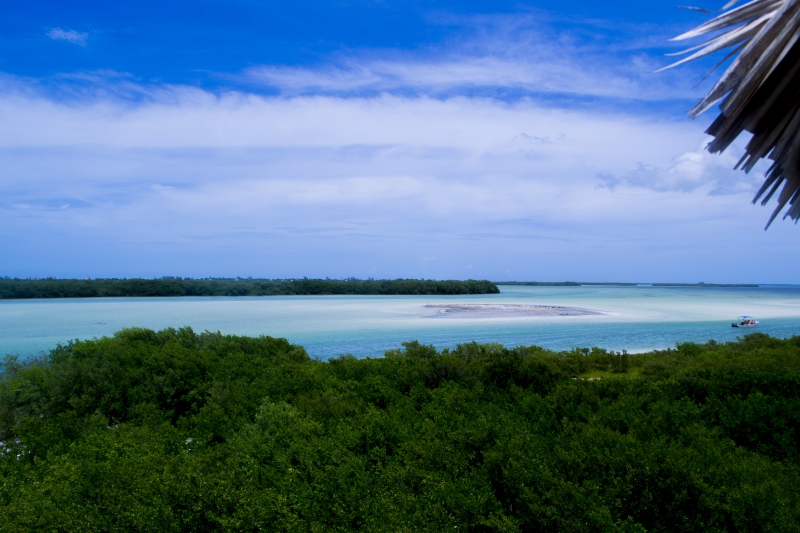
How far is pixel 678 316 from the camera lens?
42.3 meters

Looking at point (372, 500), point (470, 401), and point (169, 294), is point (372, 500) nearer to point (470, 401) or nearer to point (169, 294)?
point (470, 401)

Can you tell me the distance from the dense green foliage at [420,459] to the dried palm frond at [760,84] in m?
2.96

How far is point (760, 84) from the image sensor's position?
7.86 feet

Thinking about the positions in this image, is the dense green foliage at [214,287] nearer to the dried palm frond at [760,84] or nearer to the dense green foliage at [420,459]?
the dense green foliage at [420,459]

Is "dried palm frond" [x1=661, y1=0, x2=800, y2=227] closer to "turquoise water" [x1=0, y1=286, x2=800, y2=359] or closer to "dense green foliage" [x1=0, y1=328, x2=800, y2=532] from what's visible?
"dense green foliage" [x1=0, y1=328, x2=800, y2=532]

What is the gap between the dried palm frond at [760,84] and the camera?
2.25 m

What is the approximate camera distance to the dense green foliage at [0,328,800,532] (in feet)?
14.4

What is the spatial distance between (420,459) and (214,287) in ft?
260

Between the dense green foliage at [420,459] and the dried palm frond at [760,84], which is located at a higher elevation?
the dried palm frond at [760,84]

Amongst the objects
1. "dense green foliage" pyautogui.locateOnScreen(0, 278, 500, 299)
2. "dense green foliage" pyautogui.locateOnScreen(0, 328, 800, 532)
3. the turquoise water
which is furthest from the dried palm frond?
"dense green foliage" pyautogui.locateOnScreen(0, 278, 500, 299)

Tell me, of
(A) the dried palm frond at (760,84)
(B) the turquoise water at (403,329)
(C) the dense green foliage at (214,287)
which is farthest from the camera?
(C) the dense green foliage at (214,287)

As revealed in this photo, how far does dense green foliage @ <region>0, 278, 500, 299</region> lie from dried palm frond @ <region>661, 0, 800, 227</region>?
73.1m

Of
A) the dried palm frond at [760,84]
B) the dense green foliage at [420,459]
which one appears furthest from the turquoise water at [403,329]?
the dried palm frond at [760,84]

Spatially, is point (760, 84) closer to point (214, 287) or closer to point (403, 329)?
point (403, 329)
